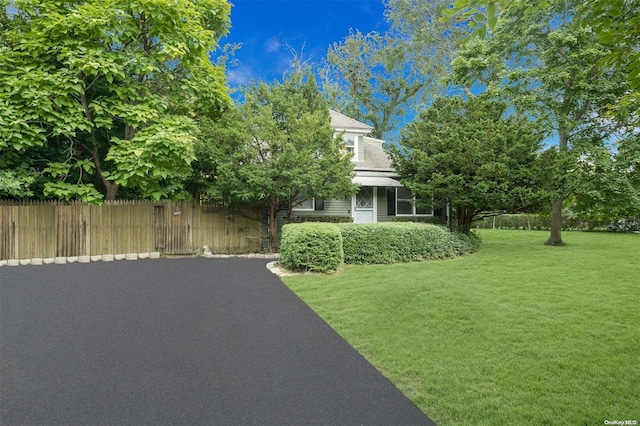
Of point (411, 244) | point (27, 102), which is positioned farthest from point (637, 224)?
point (27, 102)

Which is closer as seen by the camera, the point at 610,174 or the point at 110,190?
the point at 110,190

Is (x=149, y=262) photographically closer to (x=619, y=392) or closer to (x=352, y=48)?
(x=619, y=392)

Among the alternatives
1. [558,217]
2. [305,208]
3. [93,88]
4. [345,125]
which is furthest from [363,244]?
[558,217]

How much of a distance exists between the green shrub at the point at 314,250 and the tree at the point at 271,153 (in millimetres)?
3400

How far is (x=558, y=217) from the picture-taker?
55.4ft

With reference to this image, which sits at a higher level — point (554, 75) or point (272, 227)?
point (554, 75)

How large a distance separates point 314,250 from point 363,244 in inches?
76.9

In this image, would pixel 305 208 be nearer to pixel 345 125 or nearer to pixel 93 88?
pixel 345 125

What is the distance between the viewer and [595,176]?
16.0 meters

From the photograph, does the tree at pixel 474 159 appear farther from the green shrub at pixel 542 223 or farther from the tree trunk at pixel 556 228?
the green shrub at pixel 542 223

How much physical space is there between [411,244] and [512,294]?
455 centimetres

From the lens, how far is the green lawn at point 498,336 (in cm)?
312

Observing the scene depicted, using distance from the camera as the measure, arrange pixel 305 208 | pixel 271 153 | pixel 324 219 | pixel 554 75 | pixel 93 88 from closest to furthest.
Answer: pixel 93 88 → pixel 271 153 → pixel 554 75 → pixel 324 219 → pixel 305 208

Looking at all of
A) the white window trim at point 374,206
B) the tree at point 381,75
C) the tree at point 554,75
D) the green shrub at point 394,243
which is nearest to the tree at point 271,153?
the green shrub at point 394,243
